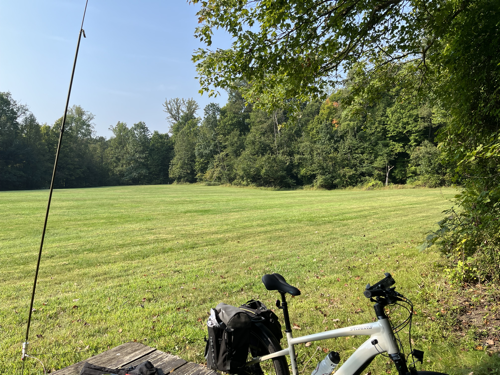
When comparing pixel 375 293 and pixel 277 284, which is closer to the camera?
pixel 375 293

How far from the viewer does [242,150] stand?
200 ft

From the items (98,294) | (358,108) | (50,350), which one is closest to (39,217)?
(98,294)

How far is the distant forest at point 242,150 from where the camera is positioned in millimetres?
41594

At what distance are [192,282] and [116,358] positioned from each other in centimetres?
356

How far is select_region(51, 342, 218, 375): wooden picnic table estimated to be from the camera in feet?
8.34

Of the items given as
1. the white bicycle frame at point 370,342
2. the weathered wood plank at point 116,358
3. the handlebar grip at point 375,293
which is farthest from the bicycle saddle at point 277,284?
the weathered wood plank at point 116,358

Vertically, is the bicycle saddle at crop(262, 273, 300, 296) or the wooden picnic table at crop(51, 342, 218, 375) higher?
the bicycle saddle at crop(262, 273, 300, 296)

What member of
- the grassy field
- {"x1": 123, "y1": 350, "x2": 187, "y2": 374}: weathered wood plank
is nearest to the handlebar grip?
{"x1": 123, "y1": 350, "x2": 187, "y2": 374}: weathered wood plank

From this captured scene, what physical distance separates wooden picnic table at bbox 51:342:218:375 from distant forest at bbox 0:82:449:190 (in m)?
24.9

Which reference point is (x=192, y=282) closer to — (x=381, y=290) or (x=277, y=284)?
(x=277, y=284)

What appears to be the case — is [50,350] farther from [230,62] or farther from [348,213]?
[348,213]

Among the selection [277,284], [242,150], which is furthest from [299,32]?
[242,150]

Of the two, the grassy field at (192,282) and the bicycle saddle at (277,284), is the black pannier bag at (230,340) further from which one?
the grassy field at (192,282)

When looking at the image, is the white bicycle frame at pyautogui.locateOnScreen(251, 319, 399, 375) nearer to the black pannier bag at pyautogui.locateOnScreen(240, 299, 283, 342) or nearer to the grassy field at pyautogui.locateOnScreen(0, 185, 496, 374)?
the black pannier bag at pyautogui.locateOnScreen(240, 299, 283, 342)
